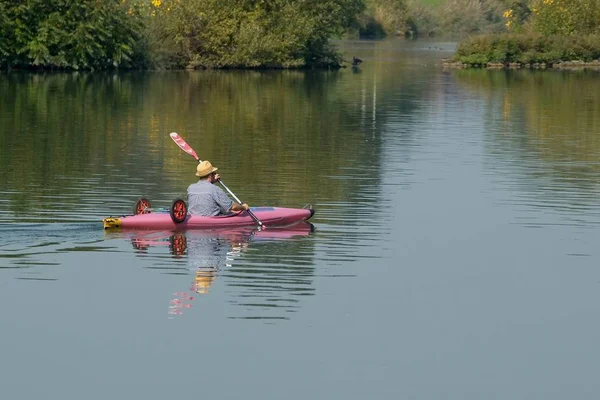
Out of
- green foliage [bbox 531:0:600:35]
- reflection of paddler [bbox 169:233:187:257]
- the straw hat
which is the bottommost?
reflection of paddler [bbox 169:233:187:257]

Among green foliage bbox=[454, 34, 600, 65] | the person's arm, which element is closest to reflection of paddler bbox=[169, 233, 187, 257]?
the person's arm

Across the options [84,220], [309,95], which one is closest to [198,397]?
[84,220]

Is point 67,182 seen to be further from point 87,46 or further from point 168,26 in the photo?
point 168,26

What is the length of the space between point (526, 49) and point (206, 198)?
232ft

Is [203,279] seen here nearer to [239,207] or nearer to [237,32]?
[239,207]

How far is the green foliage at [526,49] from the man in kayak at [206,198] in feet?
218

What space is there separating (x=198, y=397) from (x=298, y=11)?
6724cm

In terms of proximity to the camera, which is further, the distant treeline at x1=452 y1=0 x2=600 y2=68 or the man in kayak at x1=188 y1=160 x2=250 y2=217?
the distant treeline at x1=452 y1=0 x2=600 y2=68

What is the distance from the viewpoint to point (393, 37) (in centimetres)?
13800

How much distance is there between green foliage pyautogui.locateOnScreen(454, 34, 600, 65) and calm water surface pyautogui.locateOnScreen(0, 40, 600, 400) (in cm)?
4772

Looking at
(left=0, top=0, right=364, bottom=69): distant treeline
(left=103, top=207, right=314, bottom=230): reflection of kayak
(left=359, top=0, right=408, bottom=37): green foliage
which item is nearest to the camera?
(left=103, top=207, right=314, bottom=230): reflection of kayak

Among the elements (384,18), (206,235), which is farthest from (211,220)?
(384,18)

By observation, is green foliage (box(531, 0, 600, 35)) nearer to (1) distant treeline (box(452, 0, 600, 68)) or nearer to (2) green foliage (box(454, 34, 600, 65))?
(1) distant treeline (box(452, 0, 600, 68))

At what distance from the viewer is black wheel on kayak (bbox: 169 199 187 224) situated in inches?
809
